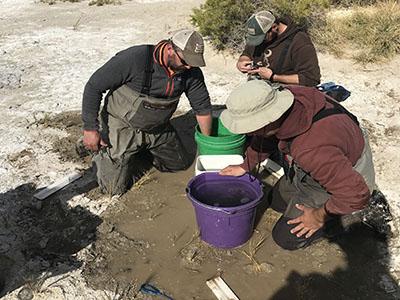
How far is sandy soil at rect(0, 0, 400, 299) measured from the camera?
3.30 m

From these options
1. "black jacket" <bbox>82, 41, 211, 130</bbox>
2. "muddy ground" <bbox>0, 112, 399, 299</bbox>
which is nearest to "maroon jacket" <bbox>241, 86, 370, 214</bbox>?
"muddy ground" <bbox>0, 112, 399, 299</bbox>

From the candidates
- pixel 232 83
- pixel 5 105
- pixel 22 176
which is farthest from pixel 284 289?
pixel 5 105

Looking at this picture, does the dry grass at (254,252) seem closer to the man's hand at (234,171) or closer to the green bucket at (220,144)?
the man's hand at (234,171)

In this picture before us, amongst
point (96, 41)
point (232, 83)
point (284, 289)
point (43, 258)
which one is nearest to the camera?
point (284, 289)

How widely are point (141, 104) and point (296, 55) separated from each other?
155cm

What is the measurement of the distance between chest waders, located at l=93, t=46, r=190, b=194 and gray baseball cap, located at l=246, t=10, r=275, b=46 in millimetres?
919

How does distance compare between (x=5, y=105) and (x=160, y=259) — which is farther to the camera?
(x=5, y=105)

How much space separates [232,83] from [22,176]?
3.07 m

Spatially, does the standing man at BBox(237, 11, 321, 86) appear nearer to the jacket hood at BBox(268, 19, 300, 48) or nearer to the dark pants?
the jacket hood at BBox(268, 19, 300, 48)

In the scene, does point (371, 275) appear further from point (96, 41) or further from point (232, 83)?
point (96, 41)

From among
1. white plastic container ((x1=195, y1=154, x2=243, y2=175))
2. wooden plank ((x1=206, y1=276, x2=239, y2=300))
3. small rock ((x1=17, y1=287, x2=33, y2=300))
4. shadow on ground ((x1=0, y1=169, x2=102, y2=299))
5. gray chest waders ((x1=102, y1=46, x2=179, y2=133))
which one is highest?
gray chest waders ((x1=102, y1=46, x2=179, y2=133))

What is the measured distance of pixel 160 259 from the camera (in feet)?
11.6

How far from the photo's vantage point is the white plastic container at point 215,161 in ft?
13.2

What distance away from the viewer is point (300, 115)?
269 cm
